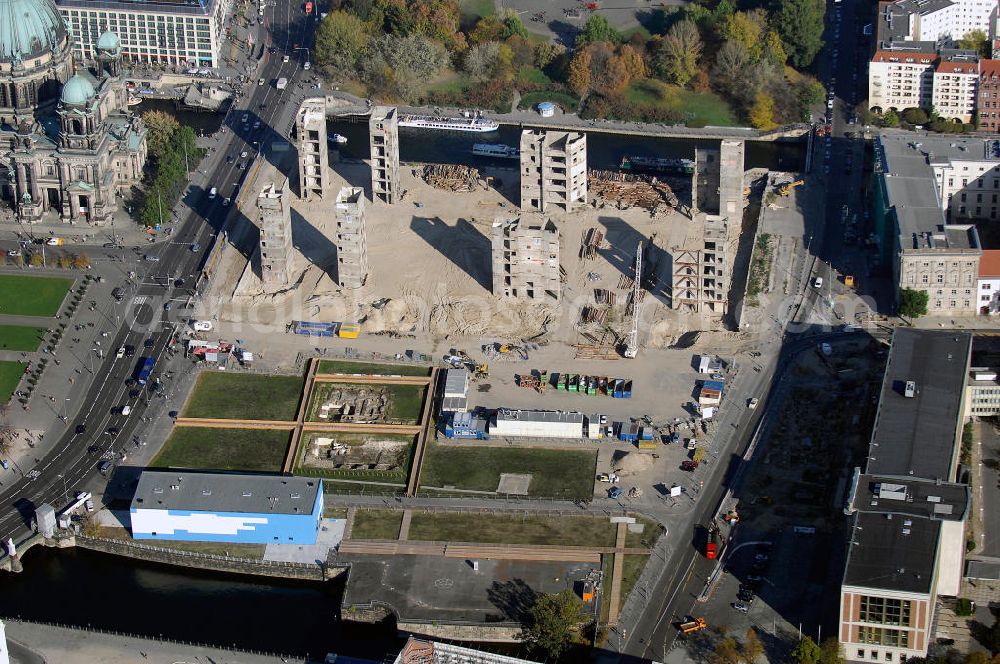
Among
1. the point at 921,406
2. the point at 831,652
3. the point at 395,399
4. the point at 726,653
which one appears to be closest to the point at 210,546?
the point at 395,399

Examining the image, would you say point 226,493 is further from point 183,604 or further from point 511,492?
point 511,492

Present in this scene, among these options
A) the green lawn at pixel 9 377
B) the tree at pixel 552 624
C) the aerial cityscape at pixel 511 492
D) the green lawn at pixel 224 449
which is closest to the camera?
the tree at pixel 552 624

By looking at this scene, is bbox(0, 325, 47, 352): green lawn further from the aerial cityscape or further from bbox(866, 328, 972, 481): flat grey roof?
bbox(866, 328, 972, 481): flat grey roof

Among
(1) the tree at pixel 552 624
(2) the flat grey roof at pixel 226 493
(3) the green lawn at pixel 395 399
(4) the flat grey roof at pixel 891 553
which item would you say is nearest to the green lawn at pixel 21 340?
(3) the green lawn at pixel 395 399

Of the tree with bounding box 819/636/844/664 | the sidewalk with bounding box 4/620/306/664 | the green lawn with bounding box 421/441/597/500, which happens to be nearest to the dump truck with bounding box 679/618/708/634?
the tree with bounding box 819/636/844/664

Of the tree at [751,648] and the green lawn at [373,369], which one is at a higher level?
the green lawn at [373,369]

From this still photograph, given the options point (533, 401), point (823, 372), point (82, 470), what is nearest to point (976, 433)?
point (823, 372)

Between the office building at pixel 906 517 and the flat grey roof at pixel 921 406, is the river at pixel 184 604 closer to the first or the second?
the office building at pixel 906 517
